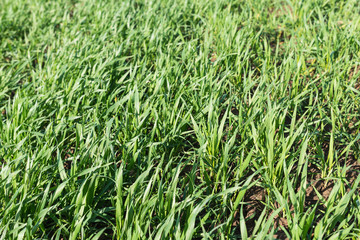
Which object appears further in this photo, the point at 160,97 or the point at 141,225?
the point at 160,97

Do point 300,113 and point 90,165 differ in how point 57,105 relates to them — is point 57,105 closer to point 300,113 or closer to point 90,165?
point 90,165

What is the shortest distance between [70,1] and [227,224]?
12.7 ft

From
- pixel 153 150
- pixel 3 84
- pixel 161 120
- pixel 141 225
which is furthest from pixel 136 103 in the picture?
pixel 3 84

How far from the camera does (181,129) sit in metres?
2.33

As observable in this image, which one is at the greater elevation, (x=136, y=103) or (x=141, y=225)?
(x=136, y=103)

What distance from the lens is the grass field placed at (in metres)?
1.75

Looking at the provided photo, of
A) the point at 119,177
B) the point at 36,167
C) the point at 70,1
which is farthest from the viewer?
the point at 70,1

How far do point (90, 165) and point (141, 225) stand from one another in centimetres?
55

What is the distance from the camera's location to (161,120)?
2361mm

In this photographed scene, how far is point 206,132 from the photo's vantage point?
83.1 inches

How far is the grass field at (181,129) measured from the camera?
5.74 feet

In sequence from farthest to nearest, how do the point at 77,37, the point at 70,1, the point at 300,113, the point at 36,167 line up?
the point at 70,1 < the point at 77,37 < the point at 300,113 < the point at 36,167

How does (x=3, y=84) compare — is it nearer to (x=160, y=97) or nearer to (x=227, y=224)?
(x=160, y=97)

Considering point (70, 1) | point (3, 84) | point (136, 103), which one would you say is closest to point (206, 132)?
point (136, 103)
